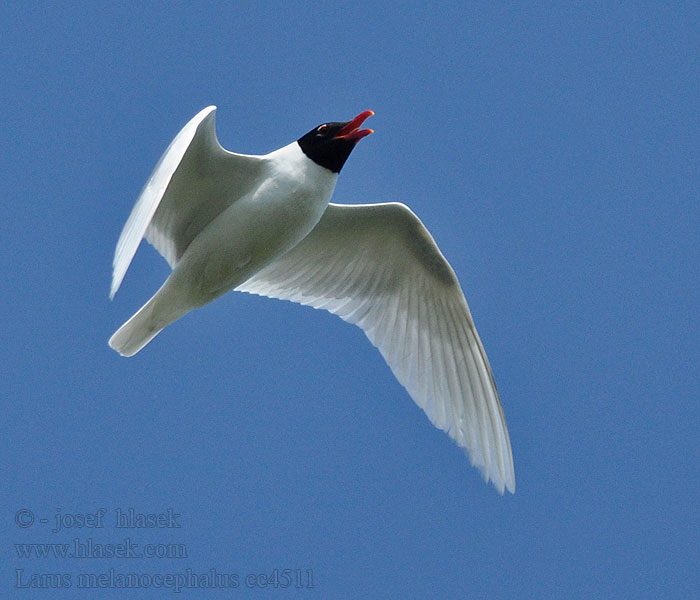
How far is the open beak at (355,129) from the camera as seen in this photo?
8750mm

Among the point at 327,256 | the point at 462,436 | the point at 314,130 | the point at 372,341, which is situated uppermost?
the point at 314,130

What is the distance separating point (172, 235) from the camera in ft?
30.5

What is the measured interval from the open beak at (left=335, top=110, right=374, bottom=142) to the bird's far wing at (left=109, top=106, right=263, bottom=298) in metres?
0.65

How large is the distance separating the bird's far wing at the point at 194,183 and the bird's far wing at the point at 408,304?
3.25 ft

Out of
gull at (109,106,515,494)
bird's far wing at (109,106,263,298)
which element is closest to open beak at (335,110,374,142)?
gull at (109,106,515,494)

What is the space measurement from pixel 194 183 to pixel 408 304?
2240 millimetres

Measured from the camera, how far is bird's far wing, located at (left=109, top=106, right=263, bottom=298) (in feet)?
25.9

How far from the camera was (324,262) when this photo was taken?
33.0 ft

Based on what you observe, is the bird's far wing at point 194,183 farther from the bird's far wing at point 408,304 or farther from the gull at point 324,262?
the bird's far wing at point 408,304

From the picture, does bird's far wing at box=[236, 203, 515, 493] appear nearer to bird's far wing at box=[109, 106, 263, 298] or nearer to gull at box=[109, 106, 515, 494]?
gull at box=[109, 106, 515, 494]

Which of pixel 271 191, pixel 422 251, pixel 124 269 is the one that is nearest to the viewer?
pixel 124 269

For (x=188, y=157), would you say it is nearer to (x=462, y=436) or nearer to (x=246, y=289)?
(x=246, y=289)

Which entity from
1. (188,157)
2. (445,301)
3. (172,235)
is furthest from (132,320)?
(445,301)

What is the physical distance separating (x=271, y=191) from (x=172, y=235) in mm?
1068
